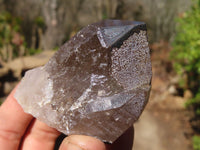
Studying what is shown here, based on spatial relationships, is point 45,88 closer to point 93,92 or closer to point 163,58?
point 93,92

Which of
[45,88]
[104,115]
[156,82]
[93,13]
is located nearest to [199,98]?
[156,82]

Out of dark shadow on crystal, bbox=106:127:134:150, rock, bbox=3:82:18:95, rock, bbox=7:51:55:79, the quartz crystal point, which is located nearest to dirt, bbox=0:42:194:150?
dark shadow on crystal, bbox=106:127:134:150

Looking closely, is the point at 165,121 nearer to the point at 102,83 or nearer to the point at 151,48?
the point at 151,48

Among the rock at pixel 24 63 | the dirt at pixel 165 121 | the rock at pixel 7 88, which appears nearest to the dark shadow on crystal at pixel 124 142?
the dirt at pixel 165 121

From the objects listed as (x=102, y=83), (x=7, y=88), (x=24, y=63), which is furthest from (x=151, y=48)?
(x=102, y=83)

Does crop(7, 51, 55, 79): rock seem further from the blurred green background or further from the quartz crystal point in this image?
the quartz crystal point

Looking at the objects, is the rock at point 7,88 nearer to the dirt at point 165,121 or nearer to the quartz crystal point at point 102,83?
the dirt at point 165,121
